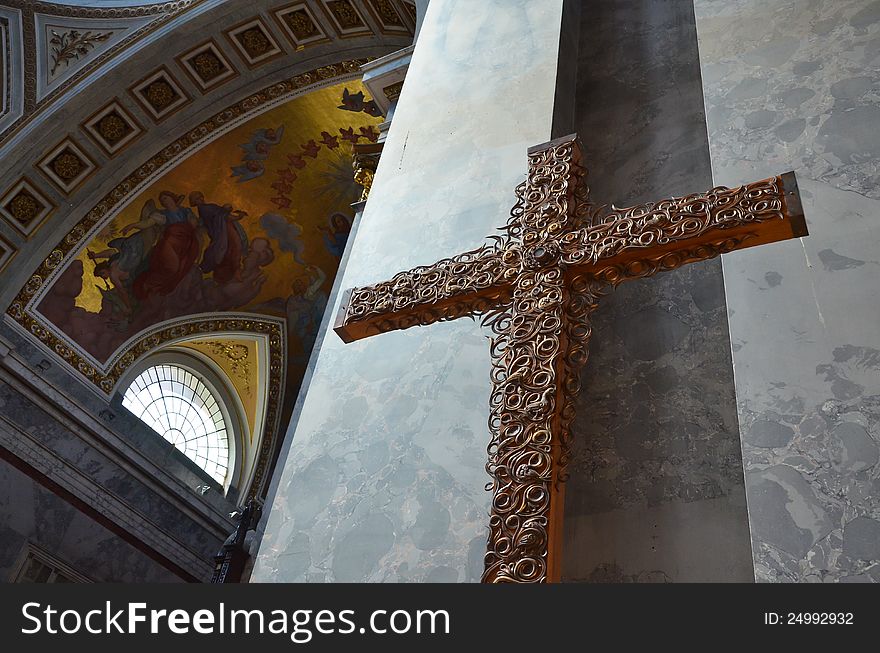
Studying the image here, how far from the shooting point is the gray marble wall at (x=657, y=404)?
222cm

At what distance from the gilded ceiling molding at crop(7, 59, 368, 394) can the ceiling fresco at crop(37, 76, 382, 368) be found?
0.11 m

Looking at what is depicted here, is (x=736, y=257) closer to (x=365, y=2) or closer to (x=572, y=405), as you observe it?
(x=572, y=405)

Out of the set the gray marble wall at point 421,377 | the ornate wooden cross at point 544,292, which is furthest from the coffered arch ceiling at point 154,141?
the ornate wooden cross at point 544,292

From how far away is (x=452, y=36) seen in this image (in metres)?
3.72

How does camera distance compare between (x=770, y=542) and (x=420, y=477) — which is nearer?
(x=770, y=542)

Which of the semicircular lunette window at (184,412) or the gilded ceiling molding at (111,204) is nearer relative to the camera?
the gilded ceiling molding at (111,204)

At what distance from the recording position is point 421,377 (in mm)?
2535

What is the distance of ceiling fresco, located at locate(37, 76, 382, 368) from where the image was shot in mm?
9078

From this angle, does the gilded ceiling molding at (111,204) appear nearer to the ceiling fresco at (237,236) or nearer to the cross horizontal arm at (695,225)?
the ceiling fresco at (237,236)

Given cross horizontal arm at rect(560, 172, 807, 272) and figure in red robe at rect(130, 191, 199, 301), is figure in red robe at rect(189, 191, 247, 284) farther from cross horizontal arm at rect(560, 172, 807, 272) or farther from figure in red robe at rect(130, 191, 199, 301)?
cross horizontal arm at rect(560, 172, 807, 272)

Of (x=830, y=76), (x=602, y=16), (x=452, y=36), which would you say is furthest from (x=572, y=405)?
(x=602, y=16)

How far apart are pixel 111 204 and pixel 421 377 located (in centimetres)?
752

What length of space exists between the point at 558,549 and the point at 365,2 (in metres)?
7.46

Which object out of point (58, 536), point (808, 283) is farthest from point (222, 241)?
point (808, 283)
